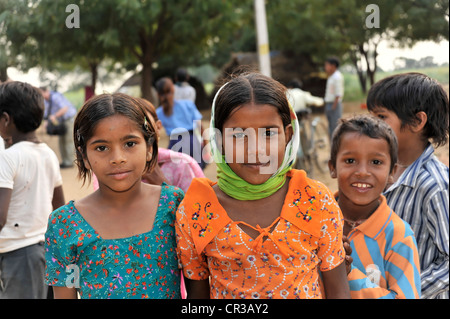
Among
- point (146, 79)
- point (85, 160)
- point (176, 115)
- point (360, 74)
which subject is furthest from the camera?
point (360, 74)

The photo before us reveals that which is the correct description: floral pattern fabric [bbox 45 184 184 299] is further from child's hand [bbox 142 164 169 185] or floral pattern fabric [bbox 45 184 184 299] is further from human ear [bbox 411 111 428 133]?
human ear [bbox 411 111 428 133]

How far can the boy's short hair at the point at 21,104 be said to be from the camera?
234 centimetres

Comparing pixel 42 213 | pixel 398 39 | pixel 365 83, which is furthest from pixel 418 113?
pixel 365 83

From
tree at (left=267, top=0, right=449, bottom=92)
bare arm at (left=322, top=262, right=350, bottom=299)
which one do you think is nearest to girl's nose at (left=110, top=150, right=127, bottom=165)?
bare arm at (left=322, top=262, right=350, bottom=299)

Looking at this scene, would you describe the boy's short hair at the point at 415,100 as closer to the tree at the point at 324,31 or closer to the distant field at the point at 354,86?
the distant field at the point at 354,86

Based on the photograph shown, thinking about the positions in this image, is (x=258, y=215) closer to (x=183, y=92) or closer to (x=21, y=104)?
(x=21, y=104)

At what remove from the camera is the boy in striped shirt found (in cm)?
200

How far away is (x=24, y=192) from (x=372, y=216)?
1600 millimetres

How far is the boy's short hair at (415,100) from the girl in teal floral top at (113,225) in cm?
117

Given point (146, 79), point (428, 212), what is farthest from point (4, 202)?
point (146, 79)

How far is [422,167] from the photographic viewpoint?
216 cm

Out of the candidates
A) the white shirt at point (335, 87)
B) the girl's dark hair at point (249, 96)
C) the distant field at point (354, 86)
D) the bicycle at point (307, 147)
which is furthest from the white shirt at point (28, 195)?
the white shirt at point (335, 87)

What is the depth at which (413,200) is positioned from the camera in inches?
81.8
